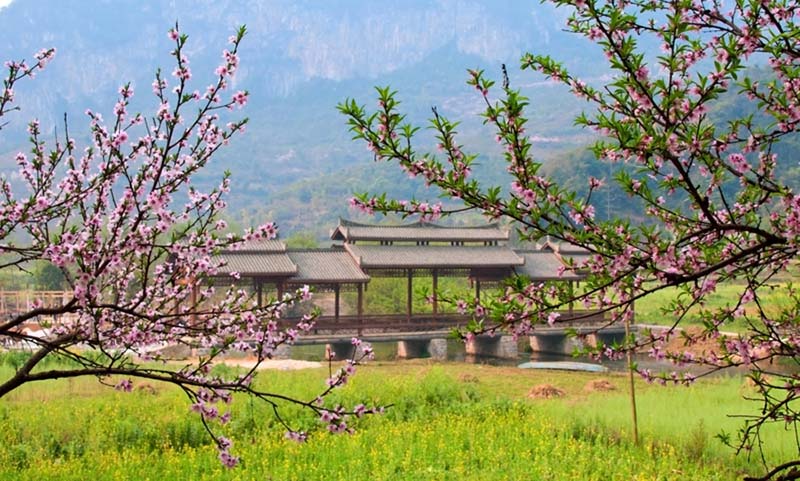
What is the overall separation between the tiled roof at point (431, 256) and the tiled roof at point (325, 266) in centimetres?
53

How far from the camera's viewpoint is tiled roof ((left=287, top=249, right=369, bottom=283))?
1240 inches

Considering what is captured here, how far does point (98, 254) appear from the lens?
4555mm

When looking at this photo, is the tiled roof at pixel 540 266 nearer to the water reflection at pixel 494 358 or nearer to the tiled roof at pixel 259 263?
the water reflection at pixel 494 358

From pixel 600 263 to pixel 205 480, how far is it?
6.33m

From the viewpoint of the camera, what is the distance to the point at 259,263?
3056cm

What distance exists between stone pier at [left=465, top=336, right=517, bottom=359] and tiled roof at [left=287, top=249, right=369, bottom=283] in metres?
6.71

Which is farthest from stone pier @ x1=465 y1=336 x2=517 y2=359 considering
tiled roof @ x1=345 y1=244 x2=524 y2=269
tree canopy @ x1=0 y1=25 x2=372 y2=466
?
tree canopy @ x1=0 y1=25 x2=372 y2=466

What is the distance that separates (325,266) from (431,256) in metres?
5.92

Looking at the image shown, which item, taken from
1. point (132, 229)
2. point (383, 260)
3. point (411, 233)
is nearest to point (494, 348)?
point (383, 260)

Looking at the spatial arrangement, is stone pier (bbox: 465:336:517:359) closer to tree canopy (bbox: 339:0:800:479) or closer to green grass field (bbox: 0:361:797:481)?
green grass field (bbox: 0:361:797:481)

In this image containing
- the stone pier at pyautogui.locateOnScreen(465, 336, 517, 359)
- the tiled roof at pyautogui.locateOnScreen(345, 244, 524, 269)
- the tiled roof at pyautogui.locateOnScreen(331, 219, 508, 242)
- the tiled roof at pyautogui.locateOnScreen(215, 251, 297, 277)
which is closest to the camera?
the tiled roof at pyautogui.locateOnScreen(215, 251, 297, 277)

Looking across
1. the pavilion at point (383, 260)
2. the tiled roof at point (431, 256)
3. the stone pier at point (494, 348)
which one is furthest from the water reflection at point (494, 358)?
the tiled roof at point (431, 256)

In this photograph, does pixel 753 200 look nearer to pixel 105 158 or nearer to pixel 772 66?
pixel 772 66

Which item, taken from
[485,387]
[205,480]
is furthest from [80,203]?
[485,387]
